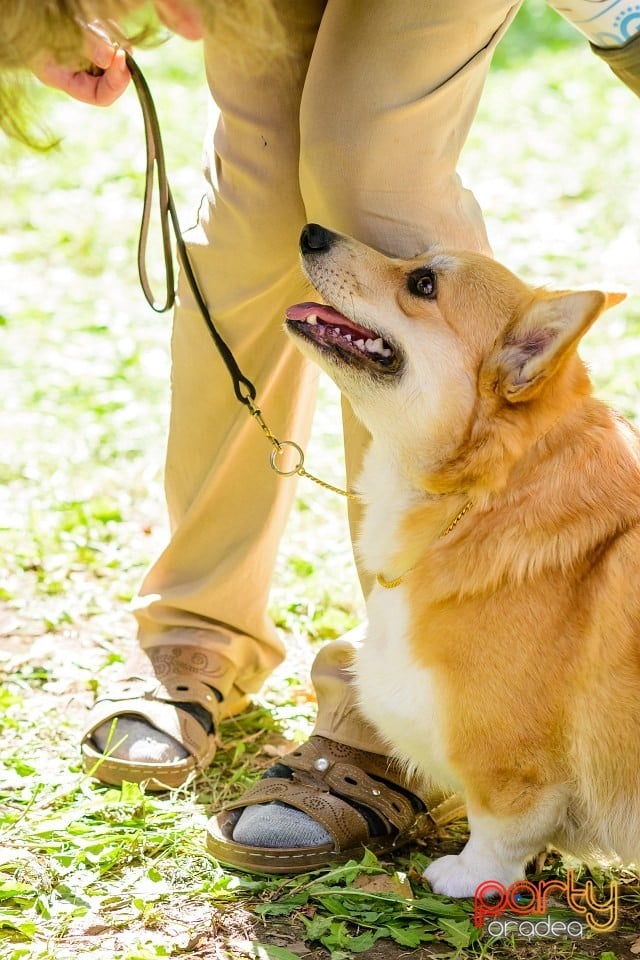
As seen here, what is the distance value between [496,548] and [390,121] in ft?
2.91

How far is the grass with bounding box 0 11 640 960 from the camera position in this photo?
2.40 m

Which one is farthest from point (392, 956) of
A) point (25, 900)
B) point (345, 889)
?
point (25, 900)

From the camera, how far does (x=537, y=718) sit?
2.37 metres

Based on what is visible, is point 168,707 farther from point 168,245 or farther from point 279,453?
point 168,245

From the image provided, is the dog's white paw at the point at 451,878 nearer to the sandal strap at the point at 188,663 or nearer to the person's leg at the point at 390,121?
the person's leg at the point at 390,121

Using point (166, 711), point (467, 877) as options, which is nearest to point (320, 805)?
point (467, 877)

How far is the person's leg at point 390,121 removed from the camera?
2346 mm

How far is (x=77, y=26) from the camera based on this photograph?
1810 mm

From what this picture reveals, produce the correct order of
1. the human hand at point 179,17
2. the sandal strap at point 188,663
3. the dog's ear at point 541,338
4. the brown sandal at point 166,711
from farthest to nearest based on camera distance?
the sandal strap at point 188,663
the brown sandal at point 166,711
the dog's ear at point 541,338
the human hand at point 179,17

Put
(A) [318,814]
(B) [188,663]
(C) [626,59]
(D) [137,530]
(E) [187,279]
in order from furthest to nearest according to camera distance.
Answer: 1. (D) [137,530]
2. (B) [188,663]
3. (E) [187,279]
4. (A) [318,814]
5. (C) [626,59]

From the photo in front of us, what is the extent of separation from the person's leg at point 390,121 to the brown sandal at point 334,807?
0.05ft

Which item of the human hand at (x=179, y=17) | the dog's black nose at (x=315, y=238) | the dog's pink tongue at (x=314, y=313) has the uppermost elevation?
the human hand at (x=179, y=17)

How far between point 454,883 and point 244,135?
1.72m

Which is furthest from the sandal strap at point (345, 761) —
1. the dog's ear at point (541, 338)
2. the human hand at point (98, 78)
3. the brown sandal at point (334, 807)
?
the human hand at point (98, 78)
